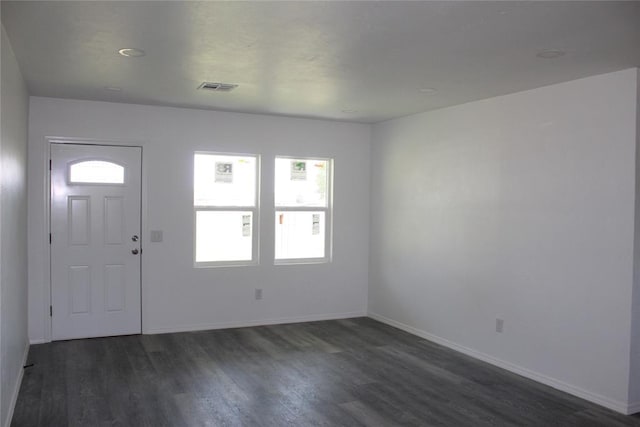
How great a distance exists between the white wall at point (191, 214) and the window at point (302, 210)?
0.43 feet

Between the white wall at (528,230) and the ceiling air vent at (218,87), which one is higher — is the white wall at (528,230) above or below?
below

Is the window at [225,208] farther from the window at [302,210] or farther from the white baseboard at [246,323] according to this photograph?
the white baseboard at [246,323]

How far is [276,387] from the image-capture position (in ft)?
13.5

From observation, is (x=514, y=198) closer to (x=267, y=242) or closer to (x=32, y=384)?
(x=267, y=242)

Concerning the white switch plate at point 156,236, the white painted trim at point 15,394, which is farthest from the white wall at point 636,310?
the white switch plate at point 156,236

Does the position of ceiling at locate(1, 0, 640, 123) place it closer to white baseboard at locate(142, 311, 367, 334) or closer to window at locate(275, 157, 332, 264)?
window at locate(275, 157, 332, 264)

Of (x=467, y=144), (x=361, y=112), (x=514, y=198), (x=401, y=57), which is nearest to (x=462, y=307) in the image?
(x=514, y=198)

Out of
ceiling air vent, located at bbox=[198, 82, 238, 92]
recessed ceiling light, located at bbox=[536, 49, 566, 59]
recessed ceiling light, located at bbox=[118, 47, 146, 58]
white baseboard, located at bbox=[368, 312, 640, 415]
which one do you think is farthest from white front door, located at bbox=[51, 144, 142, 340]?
recessed ceiling light, located at bbox=[536, 49, 566, 59]

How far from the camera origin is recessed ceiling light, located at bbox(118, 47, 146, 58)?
342 centimetres

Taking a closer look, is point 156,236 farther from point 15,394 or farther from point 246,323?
point 15,394

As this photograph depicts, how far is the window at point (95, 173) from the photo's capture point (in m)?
A: 5.33

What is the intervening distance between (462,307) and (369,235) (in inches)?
Answer: 73.6

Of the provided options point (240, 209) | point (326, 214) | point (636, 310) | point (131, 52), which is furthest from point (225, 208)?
point (636, 310)

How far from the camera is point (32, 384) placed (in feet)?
13.3
